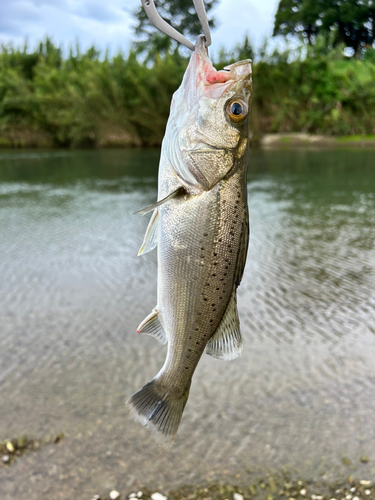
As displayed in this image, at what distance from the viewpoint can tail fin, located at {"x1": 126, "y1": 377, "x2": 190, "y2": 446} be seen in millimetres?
1663

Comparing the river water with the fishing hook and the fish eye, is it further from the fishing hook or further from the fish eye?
the fishing hook

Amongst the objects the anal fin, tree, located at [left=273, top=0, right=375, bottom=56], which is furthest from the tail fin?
tree, located at [left=273, top=0, right=375, bottom=56]

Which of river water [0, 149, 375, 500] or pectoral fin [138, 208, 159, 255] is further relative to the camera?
river water [0, 149, 375, 500]

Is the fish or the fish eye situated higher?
the fish eye

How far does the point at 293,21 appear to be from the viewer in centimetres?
4562

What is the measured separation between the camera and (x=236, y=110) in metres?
1.62

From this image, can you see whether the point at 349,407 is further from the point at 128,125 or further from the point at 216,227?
the point at 128,125

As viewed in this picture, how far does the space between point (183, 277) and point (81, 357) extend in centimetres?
341

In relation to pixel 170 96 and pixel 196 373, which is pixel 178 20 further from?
pixel 196 373

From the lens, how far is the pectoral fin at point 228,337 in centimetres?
163

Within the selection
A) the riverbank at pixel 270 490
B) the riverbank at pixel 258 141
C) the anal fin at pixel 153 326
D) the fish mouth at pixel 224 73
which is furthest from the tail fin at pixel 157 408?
the riverbank at pixel 258 141

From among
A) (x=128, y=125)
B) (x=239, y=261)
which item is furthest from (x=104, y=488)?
(x=128, y=125)

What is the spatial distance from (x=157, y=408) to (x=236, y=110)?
1.08 m

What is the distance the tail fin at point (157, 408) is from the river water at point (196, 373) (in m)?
1.79
